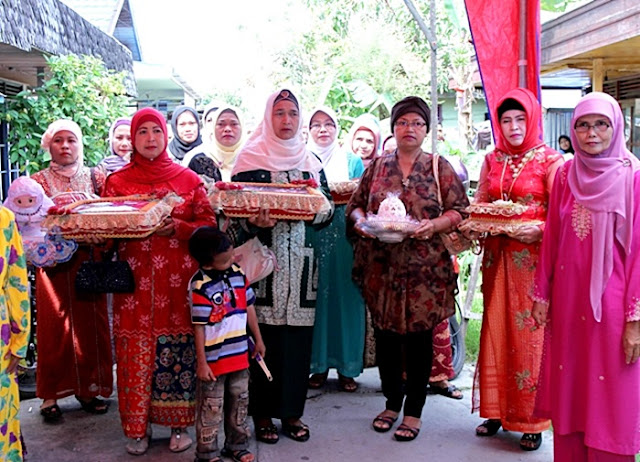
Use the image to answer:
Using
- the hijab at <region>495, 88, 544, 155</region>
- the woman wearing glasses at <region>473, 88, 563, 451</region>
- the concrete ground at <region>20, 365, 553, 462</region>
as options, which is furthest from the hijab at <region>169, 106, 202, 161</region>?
the hijab at <region>495, 88, 544, 155</region>

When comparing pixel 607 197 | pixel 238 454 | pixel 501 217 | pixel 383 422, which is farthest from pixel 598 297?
→ pixel 238 454

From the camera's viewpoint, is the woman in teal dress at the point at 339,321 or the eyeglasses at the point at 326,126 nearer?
the woman in teal dress at the point at 339,321

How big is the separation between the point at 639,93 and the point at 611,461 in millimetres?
8501

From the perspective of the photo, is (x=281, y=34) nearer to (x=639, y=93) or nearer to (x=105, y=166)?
(x=639, y=93)

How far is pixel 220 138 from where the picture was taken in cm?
532

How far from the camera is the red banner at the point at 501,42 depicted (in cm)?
425

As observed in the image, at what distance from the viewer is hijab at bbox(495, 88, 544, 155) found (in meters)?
3.86

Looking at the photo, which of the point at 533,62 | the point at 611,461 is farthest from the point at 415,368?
the point at 533,62

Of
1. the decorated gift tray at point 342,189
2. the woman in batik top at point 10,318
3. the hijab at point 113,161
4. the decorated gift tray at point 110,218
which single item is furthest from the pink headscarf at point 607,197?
the hijab at point 113,161

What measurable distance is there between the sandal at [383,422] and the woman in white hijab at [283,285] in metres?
0.46

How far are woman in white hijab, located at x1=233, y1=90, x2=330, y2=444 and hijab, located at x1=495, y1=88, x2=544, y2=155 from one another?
115cm

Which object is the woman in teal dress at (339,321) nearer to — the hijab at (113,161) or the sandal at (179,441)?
the sandal at (179,441)

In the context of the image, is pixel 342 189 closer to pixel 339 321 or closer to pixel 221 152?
pixel 339 321

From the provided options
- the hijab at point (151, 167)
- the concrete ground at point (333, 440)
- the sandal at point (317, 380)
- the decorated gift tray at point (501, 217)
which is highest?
the hijab at point (151, 167)
